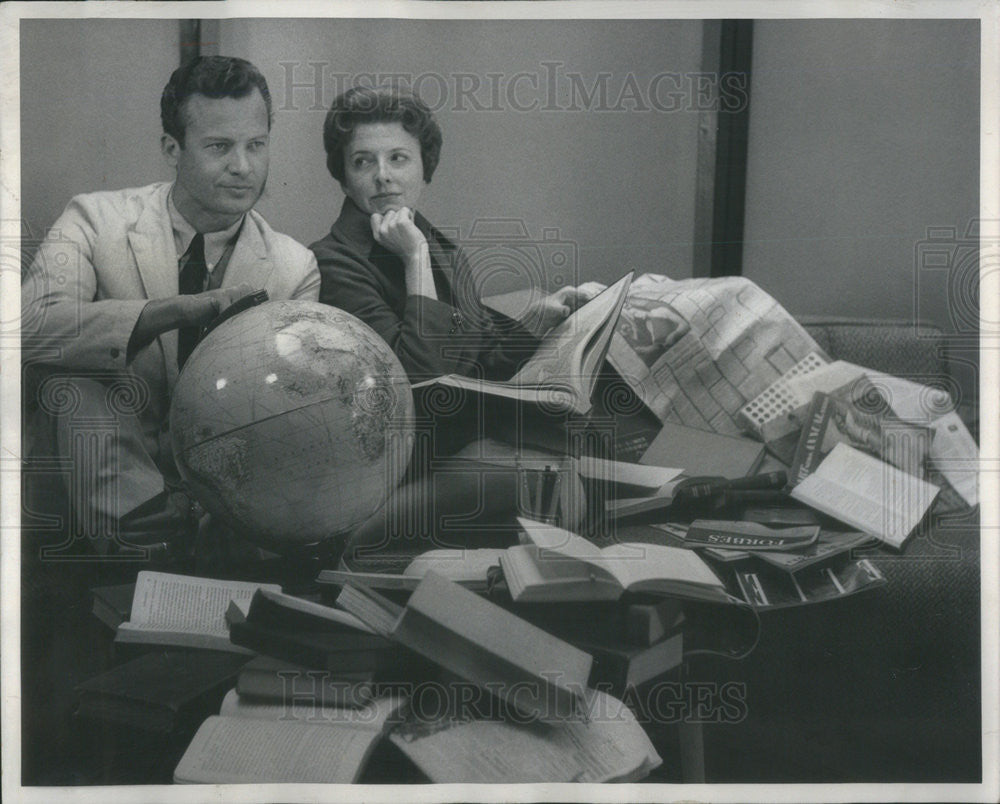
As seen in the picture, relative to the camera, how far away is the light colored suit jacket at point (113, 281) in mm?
1764

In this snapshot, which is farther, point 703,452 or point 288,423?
point 703,452

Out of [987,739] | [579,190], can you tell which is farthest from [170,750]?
[987,739]

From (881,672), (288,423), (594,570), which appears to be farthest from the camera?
(881,672)

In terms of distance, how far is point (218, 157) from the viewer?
1771mm

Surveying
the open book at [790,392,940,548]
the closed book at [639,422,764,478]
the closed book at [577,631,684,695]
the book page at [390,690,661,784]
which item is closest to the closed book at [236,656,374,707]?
the book page at [390,690,661,784]

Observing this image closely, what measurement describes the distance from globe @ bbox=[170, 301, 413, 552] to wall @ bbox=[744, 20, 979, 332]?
80 centimetres

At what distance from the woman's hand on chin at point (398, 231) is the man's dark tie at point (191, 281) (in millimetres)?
331

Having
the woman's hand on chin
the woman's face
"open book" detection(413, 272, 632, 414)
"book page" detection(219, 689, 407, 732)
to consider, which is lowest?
"book page" detection(219, 689, 407, 732)

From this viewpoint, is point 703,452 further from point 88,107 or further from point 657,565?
point 88,107

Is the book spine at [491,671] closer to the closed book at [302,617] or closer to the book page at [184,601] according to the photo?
the closed book at [302,617]

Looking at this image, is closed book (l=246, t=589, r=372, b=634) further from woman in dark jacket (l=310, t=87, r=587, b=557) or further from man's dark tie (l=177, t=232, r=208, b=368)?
man's dark tie (l=177, t=232, r=208, b=368)

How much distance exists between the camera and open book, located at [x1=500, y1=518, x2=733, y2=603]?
5.61ft

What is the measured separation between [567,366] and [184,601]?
0.85m

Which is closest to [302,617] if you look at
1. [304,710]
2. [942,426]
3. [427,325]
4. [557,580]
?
[304,710]
